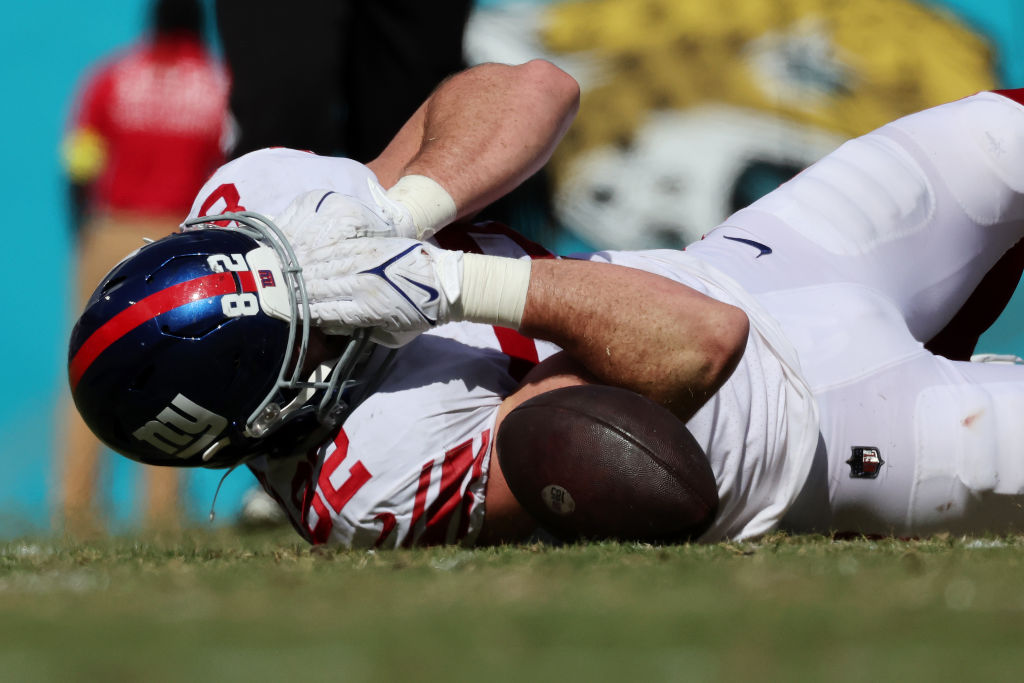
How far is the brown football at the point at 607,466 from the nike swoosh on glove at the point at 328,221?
0.38 meters

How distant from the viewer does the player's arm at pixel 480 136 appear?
229 cm

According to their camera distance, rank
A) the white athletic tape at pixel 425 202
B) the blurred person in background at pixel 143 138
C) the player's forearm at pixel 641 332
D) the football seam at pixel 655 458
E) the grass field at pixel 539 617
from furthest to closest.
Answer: the blurred person in background at pixel 143 138
the white athletic tape at pixel 425 202
the player's forearm at pixel 641 332
the football seam at pixel 655 458
the grass field at pixel 539 617

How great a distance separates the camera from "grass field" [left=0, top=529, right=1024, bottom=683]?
1.13 metres

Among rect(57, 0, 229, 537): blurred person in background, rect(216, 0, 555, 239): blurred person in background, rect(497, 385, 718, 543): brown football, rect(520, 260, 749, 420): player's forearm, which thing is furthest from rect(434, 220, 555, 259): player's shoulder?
rect(57, 0, 229, 537): blurred person in background

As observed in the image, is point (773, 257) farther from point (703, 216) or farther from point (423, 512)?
point (703, 216)

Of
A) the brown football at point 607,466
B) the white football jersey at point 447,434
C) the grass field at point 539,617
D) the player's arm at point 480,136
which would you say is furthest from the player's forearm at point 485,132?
the grass field at point 539,617

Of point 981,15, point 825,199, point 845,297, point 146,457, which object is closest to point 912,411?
point 845,297

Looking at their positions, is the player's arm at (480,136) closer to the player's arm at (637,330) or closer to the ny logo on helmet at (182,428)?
the player's arm at (637,330)

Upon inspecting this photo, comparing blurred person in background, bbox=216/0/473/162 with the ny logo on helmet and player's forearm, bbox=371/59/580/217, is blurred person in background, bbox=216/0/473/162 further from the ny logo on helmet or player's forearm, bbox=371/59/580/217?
the ny logo on helmet

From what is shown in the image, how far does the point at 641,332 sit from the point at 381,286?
1.35 ft

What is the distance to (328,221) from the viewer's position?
6.79ft

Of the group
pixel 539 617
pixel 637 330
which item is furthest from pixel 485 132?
pixel 539 617

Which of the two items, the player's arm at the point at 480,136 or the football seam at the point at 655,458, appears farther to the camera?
the player's arm at the point at 480,136

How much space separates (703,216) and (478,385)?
2.86 meters
